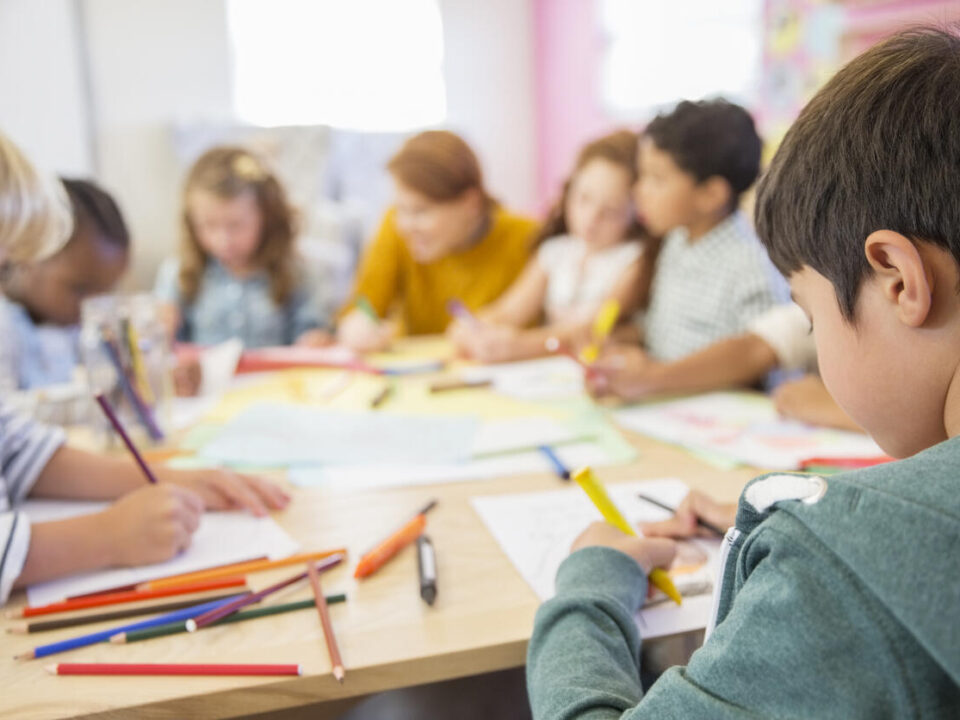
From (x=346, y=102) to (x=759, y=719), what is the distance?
12.6 ft

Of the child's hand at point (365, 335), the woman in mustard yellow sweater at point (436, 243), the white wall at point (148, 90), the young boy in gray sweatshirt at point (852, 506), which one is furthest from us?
the white wall at point (148, 90)

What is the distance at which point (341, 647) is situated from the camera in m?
0.53

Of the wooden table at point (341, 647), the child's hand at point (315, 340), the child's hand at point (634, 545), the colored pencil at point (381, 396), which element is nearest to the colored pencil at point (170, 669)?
the wooden table at point (341, 647)

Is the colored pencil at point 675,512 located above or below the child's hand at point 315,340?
above

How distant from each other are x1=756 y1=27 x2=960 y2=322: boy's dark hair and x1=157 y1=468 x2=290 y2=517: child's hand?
53 centimetres

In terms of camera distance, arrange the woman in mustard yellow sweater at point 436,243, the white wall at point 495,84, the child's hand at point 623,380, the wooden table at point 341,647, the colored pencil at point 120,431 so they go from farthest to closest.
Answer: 1. the white wall at point 495,84
2. the woman in mustard yellow sweater at point 436,243
3. the child's hand at point 623,380
4. the colored pencil at point 120,431
5. the wooden table at point 341,647

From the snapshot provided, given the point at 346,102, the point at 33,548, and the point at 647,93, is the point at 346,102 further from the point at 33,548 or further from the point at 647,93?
the point at 33,548

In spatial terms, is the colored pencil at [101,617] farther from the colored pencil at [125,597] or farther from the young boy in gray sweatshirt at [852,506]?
the young boy in gray sweatshirt at [852,506]

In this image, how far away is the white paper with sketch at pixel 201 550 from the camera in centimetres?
62

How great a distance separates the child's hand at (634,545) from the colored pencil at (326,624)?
185mm

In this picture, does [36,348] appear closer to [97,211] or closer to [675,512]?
[97,211]

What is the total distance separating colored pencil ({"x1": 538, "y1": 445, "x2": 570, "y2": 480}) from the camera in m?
0.82

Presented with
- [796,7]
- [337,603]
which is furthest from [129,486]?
[796,7]

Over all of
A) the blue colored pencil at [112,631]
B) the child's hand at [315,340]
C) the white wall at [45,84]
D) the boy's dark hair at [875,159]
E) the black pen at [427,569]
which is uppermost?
the white wall at [45,84]
